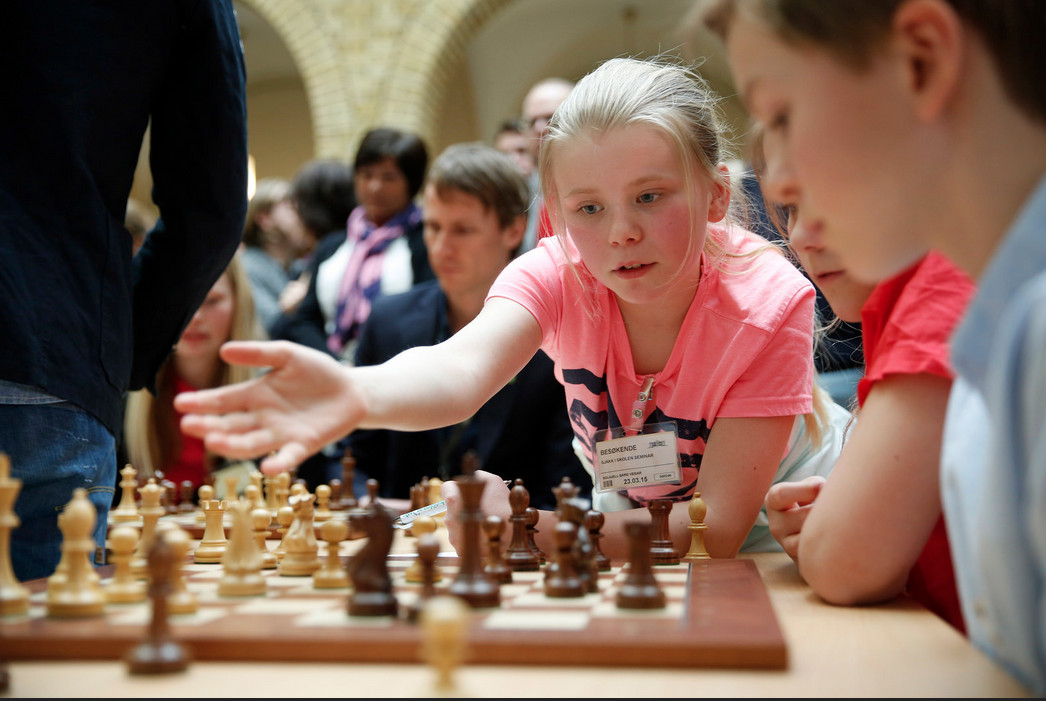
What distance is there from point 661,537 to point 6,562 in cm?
96

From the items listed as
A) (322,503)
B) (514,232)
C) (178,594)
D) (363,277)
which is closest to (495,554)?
(178,594)

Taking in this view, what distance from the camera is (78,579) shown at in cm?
109

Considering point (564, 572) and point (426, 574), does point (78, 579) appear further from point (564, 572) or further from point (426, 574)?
point (564, 572)

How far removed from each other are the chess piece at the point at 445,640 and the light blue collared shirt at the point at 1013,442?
1.65 ft

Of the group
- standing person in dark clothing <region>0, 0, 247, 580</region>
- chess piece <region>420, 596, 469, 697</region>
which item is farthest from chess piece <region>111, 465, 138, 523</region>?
chess piece <region>420, 596, 469, 697</region>

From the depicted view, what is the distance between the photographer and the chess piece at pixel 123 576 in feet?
3.77

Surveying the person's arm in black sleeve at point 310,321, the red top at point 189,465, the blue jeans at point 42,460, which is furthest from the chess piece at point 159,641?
the person's arm in black sleeve at point 310,321

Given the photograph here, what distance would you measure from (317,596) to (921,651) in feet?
2.43

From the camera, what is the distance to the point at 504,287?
1812 mm

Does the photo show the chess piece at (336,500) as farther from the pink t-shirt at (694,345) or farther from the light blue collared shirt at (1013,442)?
the light blue collared shirt at (1013,442)

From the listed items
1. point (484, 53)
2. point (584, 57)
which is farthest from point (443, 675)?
point (584, 57)

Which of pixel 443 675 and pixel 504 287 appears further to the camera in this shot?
pixel 504 287

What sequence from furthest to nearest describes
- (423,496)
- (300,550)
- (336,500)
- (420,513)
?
1. (336,500)
2. (423,496)
3. (420,513)
4. (300,550)

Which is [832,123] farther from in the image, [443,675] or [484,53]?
[484,53]
